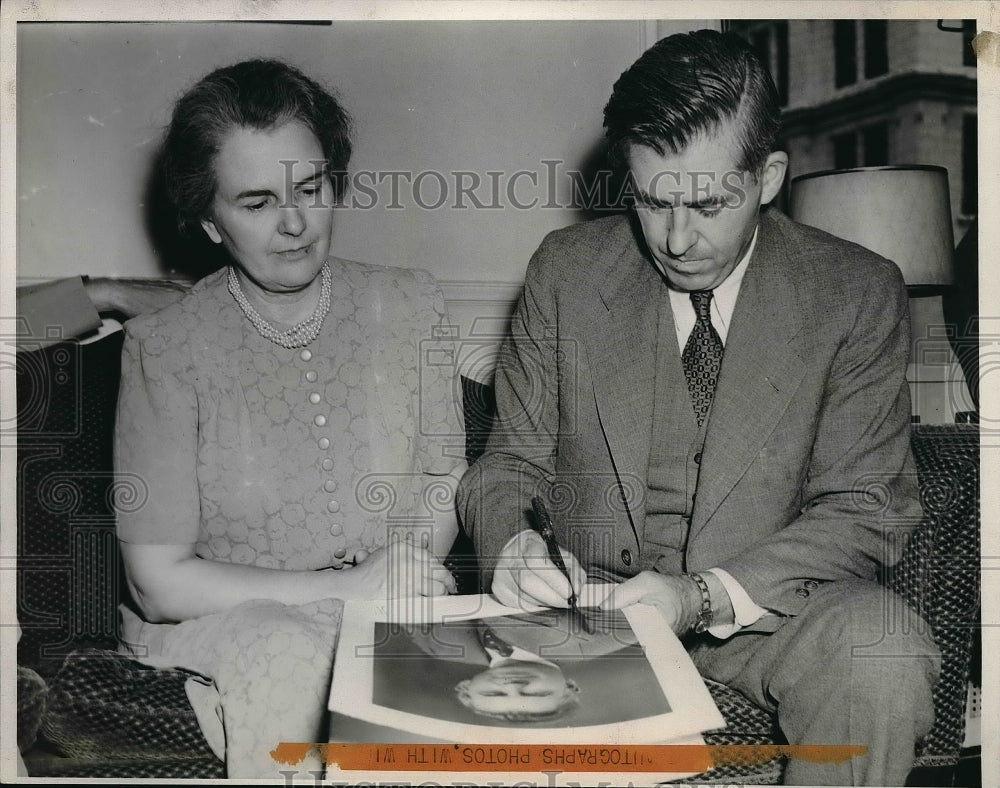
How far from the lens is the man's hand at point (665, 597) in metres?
1.19

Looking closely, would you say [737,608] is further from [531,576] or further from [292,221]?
[292,221]

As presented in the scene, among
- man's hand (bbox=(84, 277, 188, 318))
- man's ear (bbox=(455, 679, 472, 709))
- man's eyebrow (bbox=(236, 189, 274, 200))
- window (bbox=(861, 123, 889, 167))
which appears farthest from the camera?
window (bbox=(861, 123, 889, 167))

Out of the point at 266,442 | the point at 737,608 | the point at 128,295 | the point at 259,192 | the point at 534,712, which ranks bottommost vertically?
the point at 534,712

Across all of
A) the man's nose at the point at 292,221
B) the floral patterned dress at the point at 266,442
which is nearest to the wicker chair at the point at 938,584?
the floral patterned dress at the point at 266,442

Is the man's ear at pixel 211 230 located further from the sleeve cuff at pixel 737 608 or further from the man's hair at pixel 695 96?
the sleeve cuff at pixel 737 608

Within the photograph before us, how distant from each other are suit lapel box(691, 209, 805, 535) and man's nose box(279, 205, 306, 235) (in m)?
0.63

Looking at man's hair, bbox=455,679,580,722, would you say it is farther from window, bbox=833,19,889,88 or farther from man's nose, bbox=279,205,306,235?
window, bbox=833,19,889,88

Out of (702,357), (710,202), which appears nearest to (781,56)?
(710,202)

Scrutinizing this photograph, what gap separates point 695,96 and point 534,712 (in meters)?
0.81

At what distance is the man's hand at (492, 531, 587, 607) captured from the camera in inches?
47.2

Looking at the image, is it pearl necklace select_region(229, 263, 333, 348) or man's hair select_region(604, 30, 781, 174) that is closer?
man's hair select_region(604, 30, 781, 174)

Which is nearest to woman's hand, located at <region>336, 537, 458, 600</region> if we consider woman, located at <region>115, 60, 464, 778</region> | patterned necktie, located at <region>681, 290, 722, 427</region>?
woman, located at <region>115, 60, 464, 778</region>

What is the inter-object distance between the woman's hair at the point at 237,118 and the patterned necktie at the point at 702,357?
21.5 inches

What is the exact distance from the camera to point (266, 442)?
1.33 m
